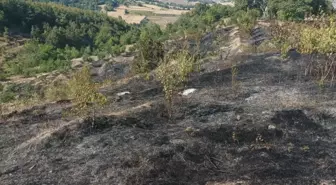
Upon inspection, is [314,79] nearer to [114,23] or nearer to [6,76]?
[6,76]

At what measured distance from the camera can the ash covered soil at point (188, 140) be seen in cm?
1547

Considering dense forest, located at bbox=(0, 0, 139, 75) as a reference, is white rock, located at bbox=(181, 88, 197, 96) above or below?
above

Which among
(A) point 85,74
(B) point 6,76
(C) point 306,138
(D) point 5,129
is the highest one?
(A) point 85,74

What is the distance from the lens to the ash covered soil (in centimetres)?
1547

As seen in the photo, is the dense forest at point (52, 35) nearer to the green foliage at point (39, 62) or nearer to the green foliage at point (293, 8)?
the green foliage at point (39, 62)

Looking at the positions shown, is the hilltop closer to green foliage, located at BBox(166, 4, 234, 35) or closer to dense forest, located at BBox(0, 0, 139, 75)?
dense forest, located at BBox(0, 0, 139, 75)

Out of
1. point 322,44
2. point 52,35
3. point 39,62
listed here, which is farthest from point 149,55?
point 52,35

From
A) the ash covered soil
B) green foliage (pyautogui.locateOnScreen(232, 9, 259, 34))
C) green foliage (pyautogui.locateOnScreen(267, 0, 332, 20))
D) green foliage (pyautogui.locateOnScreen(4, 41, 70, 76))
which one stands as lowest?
green foliage (pyautogui.locateOnScreen(4, 41, 70, 76))

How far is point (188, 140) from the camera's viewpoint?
18.5 meters

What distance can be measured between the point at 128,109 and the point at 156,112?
1866 millimetres

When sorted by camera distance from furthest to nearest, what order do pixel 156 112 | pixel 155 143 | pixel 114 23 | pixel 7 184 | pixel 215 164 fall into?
pixel 114 23
pixel 156 112
pixel 155 143
pixel 215 164
pixel 7 184

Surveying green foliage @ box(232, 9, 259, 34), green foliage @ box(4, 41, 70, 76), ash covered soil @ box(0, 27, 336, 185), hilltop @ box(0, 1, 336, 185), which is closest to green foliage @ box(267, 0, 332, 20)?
green foliage @ box(232, 9, 259, 34)

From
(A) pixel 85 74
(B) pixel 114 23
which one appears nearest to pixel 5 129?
(A) pixel 85 74

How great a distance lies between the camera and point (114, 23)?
142625 millimetres
